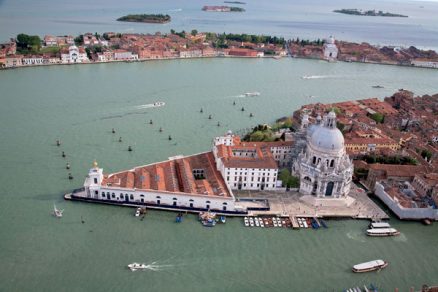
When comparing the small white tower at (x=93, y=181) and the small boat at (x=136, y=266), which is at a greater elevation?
the small white tower at (x=93, y=181)

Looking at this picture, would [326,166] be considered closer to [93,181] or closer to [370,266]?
[370,266]

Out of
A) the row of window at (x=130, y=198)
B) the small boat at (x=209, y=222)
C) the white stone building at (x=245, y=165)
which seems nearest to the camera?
the small boat at (x=209, y=222)

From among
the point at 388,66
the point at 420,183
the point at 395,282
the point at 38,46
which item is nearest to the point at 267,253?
the point at 395,282

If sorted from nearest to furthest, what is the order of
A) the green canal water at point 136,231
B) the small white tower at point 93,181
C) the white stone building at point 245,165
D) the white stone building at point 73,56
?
the green canal water at point 136,231 → the small white tower at point 93,181 → the white stone building at point 245,165 → the white stone building at point 73,56

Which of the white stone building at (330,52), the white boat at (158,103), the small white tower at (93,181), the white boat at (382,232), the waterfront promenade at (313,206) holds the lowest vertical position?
the white boat at (382,232)

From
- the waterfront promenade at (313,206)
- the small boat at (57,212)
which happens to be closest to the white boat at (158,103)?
the waterfront promenade at (313,206)

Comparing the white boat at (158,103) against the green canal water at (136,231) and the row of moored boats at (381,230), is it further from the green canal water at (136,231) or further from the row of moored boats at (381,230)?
the row of moored boats at (381,230)

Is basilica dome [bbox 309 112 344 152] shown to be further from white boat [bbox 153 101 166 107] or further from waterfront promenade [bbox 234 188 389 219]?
white boat [bbox 153 101 166 107]

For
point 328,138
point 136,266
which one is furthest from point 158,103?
point 136,266
